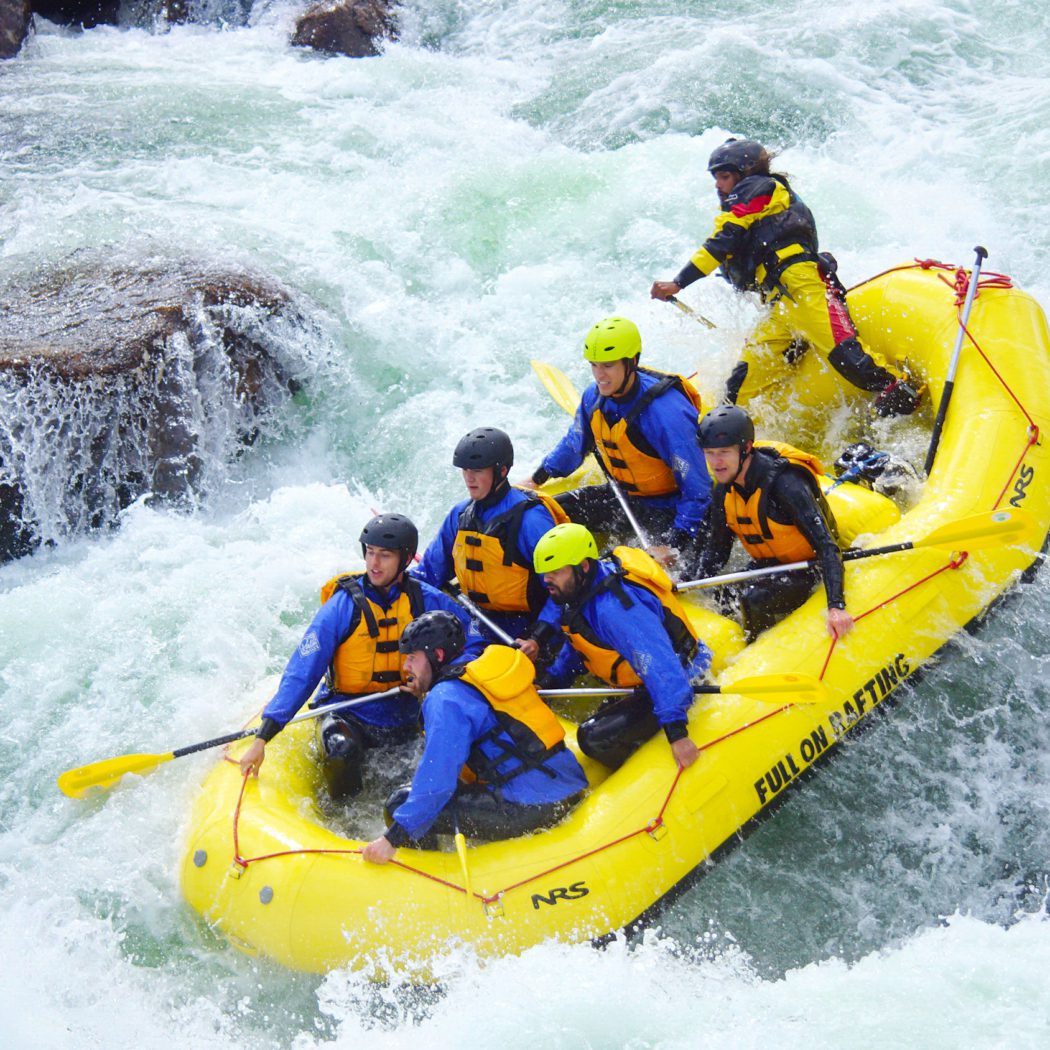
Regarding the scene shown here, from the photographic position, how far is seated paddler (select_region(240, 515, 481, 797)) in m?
4.43

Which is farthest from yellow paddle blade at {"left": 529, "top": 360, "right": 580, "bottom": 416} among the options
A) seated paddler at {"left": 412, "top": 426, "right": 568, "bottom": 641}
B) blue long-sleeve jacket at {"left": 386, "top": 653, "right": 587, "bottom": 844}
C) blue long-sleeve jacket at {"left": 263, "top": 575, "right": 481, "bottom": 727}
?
blue long-sleeve jacket at {"left": 386, "top": 653, "right": 587, "bottom": 844}

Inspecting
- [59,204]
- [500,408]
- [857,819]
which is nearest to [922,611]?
[857,819]

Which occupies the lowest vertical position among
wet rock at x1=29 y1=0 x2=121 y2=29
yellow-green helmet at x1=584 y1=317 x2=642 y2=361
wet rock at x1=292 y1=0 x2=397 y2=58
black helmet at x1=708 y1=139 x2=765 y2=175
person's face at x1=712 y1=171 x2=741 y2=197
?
yellow-green helmet at x1=584 y1=317 x2=642 y2=361

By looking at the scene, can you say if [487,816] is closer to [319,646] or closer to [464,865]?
[464,865]

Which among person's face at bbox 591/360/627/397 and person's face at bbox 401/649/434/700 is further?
person's face at bbox 591/360/627/397

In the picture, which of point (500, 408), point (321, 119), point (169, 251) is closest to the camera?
point (500, 408)

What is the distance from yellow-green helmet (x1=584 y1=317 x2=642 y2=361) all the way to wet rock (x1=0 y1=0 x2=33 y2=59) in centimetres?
1056

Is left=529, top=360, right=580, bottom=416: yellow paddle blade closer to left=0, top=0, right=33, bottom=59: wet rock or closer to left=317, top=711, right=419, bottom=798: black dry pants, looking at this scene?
left=317, top=711, right=419, bottom=798: black dry pants

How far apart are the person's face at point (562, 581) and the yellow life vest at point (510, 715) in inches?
10.3

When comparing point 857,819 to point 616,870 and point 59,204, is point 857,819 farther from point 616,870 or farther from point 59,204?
point 59,204

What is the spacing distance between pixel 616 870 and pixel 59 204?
7.72 meters

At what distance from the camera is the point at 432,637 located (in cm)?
399

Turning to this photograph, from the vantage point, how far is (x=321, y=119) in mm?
11266

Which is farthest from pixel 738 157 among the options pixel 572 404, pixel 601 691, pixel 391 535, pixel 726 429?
pixel 601 691
